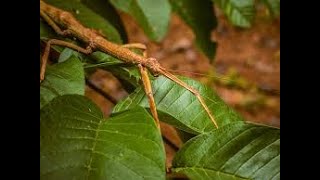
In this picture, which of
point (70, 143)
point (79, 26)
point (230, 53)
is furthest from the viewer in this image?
point (230, 53)

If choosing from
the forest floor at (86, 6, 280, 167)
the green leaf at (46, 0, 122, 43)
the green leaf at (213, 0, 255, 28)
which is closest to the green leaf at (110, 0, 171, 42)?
the green leaf at (46, 0, 122, 43)

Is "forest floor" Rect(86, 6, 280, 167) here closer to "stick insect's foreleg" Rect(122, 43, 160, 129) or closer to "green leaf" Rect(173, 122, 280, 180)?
"stick insect's foreleg" Rect(122, 43, 160, 129)

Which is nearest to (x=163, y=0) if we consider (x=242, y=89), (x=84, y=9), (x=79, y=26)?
(x=84, y=9)

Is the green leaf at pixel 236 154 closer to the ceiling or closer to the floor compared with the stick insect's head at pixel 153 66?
closer to the floor

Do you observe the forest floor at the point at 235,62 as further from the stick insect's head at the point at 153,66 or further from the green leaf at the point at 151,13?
the stick insect's head at the point at 153,66

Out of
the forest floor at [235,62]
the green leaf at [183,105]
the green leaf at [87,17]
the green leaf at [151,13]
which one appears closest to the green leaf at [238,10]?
the green leaf at [151,13]

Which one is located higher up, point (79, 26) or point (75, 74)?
point (79, 26)
